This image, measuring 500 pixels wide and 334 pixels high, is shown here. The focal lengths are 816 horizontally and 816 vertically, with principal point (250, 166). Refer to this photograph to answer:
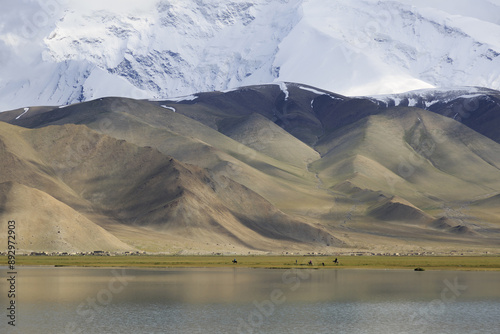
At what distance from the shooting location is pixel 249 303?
259ft

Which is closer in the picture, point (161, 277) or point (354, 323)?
point (354, 323)

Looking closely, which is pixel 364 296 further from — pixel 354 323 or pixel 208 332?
pixel 208 332

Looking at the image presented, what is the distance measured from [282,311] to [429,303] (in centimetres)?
1664

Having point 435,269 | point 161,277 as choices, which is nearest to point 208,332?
point 161,277

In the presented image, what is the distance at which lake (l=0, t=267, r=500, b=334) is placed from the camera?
6612 cm

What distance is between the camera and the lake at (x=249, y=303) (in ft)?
217

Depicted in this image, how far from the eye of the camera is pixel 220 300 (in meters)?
81.6

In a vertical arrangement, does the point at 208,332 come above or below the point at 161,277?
above

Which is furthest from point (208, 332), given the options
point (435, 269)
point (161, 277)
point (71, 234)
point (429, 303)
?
point (71, 234)

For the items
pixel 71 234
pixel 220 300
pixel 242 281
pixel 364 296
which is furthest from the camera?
pixel 71 234

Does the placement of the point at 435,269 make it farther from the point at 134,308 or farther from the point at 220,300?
the point at 134,308

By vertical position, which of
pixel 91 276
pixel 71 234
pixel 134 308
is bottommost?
pixel 71 234

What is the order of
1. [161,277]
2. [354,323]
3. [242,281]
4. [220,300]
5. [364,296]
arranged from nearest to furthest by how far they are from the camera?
1. [354,323]
2. [220,300]
3. [364,296]
4. [242,281]
5. [161,277]

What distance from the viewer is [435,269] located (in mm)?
138500
